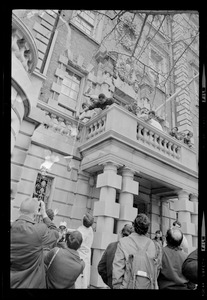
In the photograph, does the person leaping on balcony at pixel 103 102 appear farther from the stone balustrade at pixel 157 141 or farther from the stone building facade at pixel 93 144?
the stone balustrade at pixel 157 141

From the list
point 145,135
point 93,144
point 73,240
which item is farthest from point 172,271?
point 145,135

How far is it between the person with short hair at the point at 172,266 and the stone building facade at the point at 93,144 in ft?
4.97

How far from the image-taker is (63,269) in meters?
2.45

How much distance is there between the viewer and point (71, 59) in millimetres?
9102

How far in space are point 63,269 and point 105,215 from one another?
3.13 m

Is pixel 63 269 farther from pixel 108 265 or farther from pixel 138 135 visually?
pixel 138 135

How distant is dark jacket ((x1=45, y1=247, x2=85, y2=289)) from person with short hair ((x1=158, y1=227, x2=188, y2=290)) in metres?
0.97

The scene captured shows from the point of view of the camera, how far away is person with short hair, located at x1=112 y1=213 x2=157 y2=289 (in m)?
2.35

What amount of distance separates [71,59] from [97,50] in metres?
1.69

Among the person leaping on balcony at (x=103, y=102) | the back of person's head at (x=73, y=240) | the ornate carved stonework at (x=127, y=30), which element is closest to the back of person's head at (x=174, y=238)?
the back of person's head at (x=73, y=240)

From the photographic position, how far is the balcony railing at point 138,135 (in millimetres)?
6414

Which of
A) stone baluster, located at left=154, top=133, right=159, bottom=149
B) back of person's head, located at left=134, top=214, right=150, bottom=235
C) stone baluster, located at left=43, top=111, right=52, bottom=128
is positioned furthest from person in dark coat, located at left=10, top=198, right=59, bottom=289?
stone baluster, located at left=154, top=133, right=159, bottom=149

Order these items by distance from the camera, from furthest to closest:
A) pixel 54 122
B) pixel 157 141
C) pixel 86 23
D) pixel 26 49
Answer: pixel 86 23 < pixel 157 141 < pixel 54 122 < pixel 26 49
